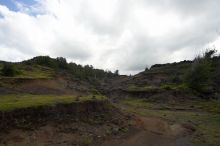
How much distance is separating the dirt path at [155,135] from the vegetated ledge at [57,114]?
10.2ft

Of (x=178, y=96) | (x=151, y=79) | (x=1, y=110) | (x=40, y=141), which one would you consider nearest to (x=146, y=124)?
(x=40, y=141)

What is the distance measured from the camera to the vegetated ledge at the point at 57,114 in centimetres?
1600

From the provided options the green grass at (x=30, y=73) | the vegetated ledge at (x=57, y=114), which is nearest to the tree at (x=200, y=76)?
the green grass at (x=30, y=73)

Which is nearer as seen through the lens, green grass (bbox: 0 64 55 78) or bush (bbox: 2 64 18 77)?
bush (bbox: 2 64 18 77)

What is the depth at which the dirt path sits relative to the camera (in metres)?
18.5

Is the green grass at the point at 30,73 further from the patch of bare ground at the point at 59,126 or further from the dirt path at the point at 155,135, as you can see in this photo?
the dirt path at the point at 155,135

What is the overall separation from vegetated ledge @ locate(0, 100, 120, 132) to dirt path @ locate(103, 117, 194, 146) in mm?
3118

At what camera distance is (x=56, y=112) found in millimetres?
18812

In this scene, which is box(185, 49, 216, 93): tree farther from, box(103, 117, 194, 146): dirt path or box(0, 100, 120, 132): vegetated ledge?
box(0, 100, 120, 132): vegetated ledge

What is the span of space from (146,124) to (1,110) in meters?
14.0

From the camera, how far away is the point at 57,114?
61.4 feet

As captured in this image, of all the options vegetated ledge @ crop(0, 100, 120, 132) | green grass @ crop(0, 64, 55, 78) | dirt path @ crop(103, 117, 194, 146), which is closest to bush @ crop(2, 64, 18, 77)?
green grass @ crop(0, 64, 55, 78)

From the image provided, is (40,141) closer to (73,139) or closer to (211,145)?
(73,139)

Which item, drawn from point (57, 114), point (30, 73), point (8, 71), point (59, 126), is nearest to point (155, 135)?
point (59, 126)
